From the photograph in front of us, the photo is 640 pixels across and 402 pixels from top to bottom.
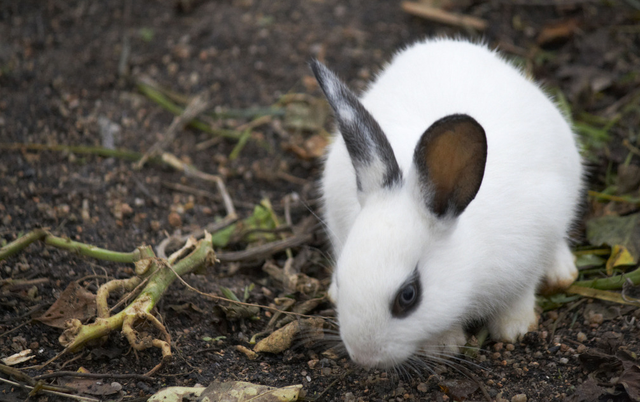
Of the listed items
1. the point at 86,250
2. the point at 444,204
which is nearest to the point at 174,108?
the point at 86,250

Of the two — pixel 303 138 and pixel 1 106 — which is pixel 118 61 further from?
pixel 303 138

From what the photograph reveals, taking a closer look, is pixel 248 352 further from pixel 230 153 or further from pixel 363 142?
pixel 230 153

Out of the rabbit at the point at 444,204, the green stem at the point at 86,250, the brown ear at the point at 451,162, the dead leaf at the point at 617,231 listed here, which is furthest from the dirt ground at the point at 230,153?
the brown ear at the point at 451,162

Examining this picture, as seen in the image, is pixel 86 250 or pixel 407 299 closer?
pixel 407 299

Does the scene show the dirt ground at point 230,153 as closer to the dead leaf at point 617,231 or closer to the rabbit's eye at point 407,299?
the dead leaf at point 617,231

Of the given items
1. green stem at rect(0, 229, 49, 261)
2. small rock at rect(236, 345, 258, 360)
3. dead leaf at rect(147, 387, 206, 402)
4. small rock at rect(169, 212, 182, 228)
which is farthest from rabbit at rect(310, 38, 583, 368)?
green stem at rect(0, 229, 49, 261)

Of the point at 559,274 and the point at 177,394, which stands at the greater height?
the point at 559,274

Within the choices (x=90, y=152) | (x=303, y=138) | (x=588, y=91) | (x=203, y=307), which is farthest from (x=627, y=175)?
(x=90, y=152)

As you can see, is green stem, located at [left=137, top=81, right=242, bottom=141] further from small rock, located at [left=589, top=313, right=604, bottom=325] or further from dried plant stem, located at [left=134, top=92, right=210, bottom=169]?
small rock, located at [left=589, top=313, right=604, bottom=325]
